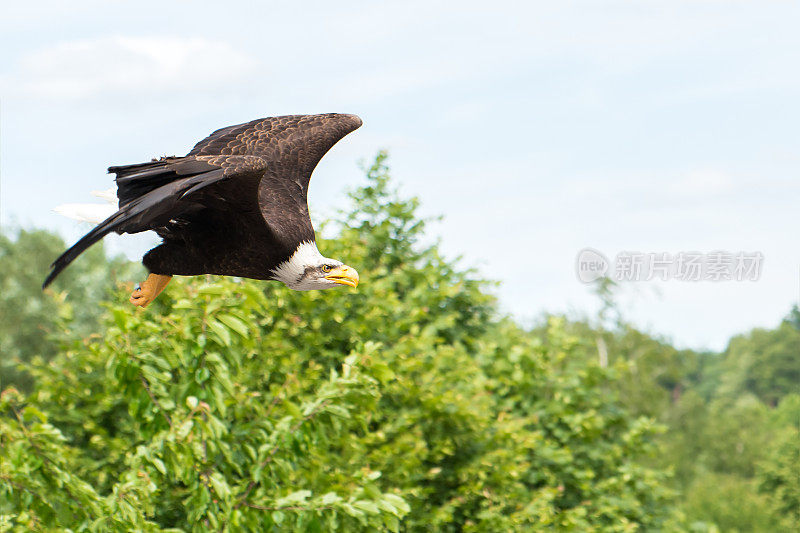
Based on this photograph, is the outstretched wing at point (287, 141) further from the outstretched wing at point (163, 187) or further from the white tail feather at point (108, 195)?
the outstretched wing at point (163, 187)

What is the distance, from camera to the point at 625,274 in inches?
584

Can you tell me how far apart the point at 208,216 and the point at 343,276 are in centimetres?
68

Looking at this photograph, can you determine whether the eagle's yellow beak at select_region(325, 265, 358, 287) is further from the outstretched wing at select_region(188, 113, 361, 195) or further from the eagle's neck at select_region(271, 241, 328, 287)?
the outstretched wing at select_region(188, 113, 361, 195)

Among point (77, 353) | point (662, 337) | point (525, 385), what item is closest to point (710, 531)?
point (525, 385)

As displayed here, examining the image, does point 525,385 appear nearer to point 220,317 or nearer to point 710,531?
point 710,531

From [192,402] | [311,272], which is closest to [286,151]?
[311,272]

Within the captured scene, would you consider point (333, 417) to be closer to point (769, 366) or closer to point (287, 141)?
point (287, 141)

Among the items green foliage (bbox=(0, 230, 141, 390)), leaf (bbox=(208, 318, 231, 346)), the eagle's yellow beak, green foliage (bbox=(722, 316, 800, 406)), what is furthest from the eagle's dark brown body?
green foliage (bbox=(722, 316, 800, 406))

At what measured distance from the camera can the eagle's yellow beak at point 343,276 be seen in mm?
3614

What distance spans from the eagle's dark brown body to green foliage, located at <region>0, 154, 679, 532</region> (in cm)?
227

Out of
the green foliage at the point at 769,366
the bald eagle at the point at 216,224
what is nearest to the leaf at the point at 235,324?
the bald eagle at the point at 216,224

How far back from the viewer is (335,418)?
7.40 metres

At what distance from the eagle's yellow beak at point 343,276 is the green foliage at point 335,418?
2.57 m

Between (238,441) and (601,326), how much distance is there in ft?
139
